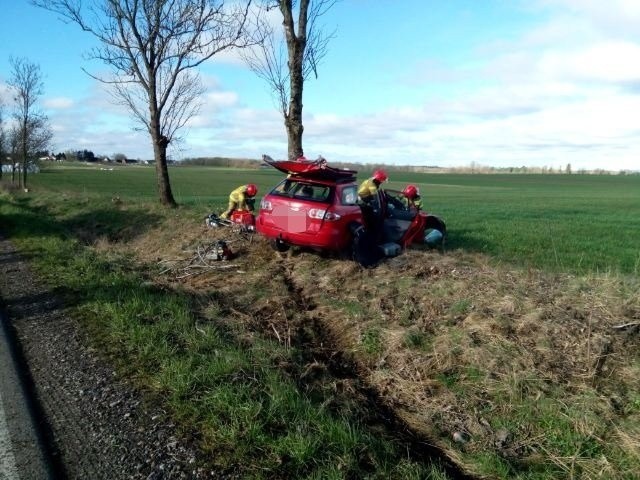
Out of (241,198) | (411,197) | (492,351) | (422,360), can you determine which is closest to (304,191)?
(241,198)

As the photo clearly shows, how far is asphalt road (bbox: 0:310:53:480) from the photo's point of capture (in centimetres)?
318

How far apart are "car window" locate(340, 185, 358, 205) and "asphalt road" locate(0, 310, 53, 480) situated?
19.6 feet

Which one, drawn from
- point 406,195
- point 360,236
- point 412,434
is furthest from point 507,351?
point 406,195

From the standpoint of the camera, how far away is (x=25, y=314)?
640cm

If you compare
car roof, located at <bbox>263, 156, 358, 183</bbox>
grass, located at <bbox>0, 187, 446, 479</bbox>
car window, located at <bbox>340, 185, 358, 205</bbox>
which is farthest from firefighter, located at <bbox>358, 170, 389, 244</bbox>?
grass, located at <bbox>0, 187, 446, 479</bbox>

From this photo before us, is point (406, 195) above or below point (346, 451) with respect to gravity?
above

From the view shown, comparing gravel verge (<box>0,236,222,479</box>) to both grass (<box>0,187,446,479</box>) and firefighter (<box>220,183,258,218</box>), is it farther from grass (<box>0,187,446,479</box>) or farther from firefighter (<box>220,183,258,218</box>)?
firefighter (<box>220,183,258,218</box>)

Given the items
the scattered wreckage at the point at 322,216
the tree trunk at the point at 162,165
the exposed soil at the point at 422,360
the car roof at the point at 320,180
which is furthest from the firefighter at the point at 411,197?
the tree trunk at the point at 162,165

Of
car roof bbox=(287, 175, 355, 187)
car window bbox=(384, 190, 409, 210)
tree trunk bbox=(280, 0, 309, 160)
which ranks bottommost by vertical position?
car window bbox=(384, 190, 409, 210)

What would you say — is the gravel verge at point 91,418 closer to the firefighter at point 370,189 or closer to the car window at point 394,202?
the firefighter at point 370,189

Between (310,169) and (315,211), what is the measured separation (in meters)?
0.94

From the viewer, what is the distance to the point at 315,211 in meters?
9.08

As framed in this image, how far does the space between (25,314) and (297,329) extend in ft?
10.7

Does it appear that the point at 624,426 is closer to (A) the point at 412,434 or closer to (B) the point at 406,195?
(A) the point at 412,434
